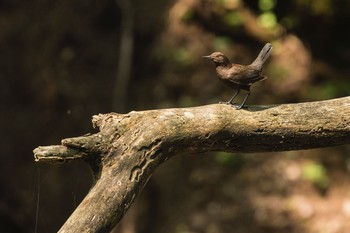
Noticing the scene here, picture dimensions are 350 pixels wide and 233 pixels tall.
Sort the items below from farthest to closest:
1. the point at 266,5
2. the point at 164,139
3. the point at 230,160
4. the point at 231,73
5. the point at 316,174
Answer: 1. the point at 266,5
2. the point at 230,160
3. the point at 316,174
4. the point at 231,73
5. the point at 164,139

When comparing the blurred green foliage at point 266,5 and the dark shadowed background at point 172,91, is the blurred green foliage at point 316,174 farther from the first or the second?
the blurred green foliage at point 266,5

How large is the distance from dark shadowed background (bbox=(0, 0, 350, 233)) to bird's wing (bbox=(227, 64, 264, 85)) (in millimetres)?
2825

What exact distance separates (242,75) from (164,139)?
2.73 feet

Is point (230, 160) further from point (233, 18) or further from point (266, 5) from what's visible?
point (266, 5)

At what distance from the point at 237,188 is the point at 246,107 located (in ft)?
11.6

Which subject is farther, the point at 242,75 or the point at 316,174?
the point at 316,174

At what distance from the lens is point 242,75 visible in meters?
2.90

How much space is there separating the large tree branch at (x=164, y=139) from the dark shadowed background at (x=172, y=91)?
3.14 m

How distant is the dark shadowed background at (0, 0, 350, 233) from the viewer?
587cm

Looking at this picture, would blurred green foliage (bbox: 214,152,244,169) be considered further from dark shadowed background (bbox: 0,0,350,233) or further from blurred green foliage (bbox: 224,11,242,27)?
blurred green foliage (bbox: 224,11,242,27)

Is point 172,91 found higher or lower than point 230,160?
higher

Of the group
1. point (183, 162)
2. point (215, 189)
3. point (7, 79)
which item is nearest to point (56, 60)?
point (7, 79)

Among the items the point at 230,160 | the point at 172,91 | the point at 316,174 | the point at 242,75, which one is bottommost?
the point at 316,174

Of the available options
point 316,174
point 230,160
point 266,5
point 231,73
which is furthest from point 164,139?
point 266,5
